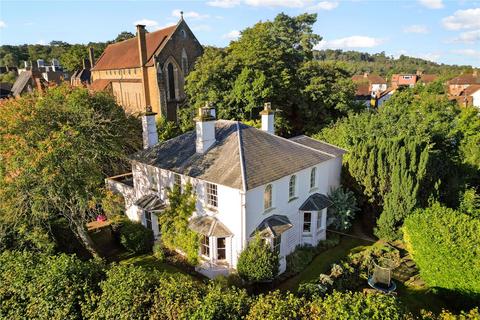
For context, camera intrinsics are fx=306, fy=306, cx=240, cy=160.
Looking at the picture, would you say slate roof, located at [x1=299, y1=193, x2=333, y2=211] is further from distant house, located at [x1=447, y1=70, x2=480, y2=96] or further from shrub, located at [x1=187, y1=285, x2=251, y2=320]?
distant house, located at [x1=447, y1=70, x2=480, y2=96]

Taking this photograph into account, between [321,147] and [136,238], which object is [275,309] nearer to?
[136,238]

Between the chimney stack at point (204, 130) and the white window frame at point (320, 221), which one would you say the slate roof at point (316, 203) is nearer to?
the white window frame at point (320, 221)

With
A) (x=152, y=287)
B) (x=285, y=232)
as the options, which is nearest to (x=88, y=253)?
(x=152, y=287)

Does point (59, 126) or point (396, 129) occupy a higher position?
point (59, 126)

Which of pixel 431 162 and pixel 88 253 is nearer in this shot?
pixel 88 253

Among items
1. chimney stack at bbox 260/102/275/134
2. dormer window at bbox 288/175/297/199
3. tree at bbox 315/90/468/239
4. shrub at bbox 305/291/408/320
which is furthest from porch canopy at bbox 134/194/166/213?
tree at bbox 315/90/468/239

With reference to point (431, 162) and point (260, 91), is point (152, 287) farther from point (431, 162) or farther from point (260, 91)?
point (260, 91)

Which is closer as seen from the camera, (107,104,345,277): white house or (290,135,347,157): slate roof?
(107,104,345,277): white house
